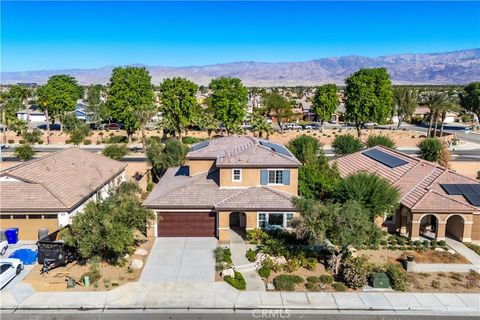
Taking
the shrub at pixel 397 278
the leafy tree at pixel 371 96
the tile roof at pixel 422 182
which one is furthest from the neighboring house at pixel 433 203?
the leafy tree at pixel 371 96

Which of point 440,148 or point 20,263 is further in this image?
point 440,148

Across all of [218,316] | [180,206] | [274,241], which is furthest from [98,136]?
[218,316]

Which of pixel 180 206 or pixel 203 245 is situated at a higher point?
pixel 180 206

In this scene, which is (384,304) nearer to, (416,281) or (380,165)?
(416,281)

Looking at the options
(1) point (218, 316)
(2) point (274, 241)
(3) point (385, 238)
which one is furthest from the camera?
(3) point (385, 238)

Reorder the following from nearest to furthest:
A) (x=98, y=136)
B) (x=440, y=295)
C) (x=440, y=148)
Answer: (x=440, y=295)
(x=440, y=148)
(x=98, y=136)

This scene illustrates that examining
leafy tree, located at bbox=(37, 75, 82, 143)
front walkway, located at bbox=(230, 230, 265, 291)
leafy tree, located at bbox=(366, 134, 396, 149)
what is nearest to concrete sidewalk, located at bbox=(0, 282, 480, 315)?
front walkway, located at bbox=(230, 230, 265, 291)
